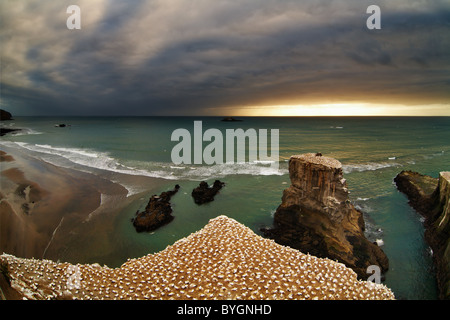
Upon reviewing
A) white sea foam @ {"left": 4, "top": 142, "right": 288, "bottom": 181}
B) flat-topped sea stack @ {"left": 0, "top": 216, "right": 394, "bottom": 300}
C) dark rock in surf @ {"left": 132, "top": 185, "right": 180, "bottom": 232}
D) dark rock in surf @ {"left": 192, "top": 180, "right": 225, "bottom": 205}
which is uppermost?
white sea foam @ {"left": 4, "top": 142, "right": 288, "bottom": 181}

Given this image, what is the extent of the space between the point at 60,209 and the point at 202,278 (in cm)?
1984

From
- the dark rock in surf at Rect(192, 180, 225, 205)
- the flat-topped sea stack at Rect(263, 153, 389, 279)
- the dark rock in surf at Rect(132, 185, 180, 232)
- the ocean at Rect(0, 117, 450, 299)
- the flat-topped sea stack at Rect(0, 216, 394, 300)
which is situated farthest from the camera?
the dark rock in surf at Rect(192, 180, 225, 205)

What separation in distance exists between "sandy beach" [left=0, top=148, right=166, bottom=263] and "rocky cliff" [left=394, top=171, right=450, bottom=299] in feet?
67.5

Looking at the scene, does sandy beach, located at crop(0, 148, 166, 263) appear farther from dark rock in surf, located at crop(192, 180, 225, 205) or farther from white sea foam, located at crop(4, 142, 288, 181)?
dark rock in surf, located at crop(192, 180, 225, 205)

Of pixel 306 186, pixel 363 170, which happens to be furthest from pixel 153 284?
pixel 363 170

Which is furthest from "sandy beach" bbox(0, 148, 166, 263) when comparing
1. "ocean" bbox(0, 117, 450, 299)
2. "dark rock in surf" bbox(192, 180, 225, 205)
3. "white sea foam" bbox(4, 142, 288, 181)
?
"dark rock in surf" bbox(192, 180, 225, 205)

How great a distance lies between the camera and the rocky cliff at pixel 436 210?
12831mm

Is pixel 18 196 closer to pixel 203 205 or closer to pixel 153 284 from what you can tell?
pixel 203 205

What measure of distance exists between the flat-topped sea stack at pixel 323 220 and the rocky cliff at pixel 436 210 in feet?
9.37

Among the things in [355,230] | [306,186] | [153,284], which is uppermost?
[306,186]

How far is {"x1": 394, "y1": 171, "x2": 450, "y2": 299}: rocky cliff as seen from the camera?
42.1ft

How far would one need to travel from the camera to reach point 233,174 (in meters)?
34.3

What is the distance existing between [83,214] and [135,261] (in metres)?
14.8

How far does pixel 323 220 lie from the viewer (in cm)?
1567
